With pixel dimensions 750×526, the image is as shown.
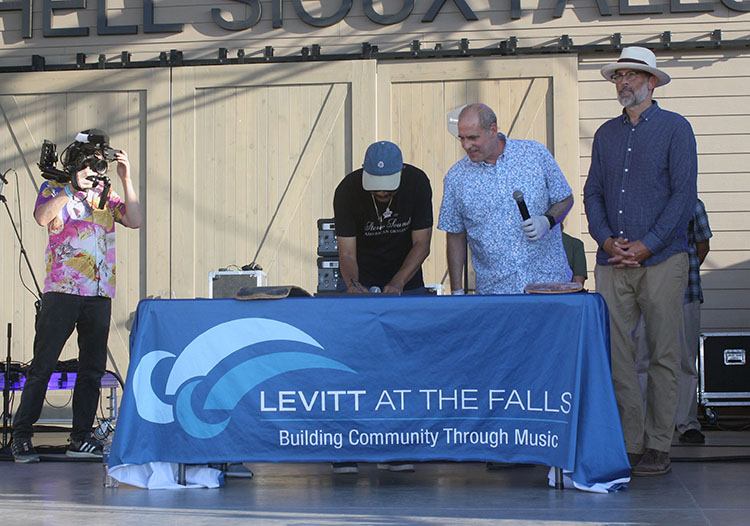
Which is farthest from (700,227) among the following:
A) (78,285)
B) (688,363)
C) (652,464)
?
(78,285)

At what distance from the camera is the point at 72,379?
599 cm

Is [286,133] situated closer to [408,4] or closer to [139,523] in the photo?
[408,4]

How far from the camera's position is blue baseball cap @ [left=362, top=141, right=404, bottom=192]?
4.62m

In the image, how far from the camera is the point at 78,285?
5.23 m

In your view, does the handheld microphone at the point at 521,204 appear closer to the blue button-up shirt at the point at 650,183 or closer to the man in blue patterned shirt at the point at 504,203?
the man in blue patterned shirt at the point at 504,203

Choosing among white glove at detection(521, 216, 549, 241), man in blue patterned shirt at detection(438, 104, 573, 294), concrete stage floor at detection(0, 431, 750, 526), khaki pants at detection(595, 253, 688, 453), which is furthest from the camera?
man in blue patterned shirt at detection(438, 104, 573, 294)

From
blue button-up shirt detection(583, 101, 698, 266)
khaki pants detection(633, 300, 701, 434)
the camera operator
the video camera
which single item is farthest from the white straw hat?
the video camera

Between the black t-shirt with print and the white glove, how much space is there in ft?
2.17

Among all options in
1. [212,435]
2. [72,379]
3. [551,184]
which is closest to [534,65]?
[551,184]

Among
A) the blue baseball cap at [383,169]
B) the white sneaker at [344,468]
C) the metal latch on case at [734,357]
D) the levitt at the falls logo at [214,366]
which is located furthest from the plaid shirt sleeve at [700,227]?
the levitt at the falls logo at [214,366]

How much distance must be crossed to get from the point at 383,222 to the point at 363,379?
3.64 feet

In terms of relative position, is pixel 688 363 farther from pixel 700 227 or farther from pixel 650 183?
pixel 650 183

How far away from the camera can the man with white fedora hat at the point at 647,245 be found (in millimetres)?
4422

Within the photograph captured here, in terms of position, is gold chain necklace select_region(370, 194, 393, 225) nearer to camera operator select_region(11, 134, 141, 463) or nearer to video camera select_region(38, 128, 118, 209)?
camera operator select_region(11, 134, 141, 463)
